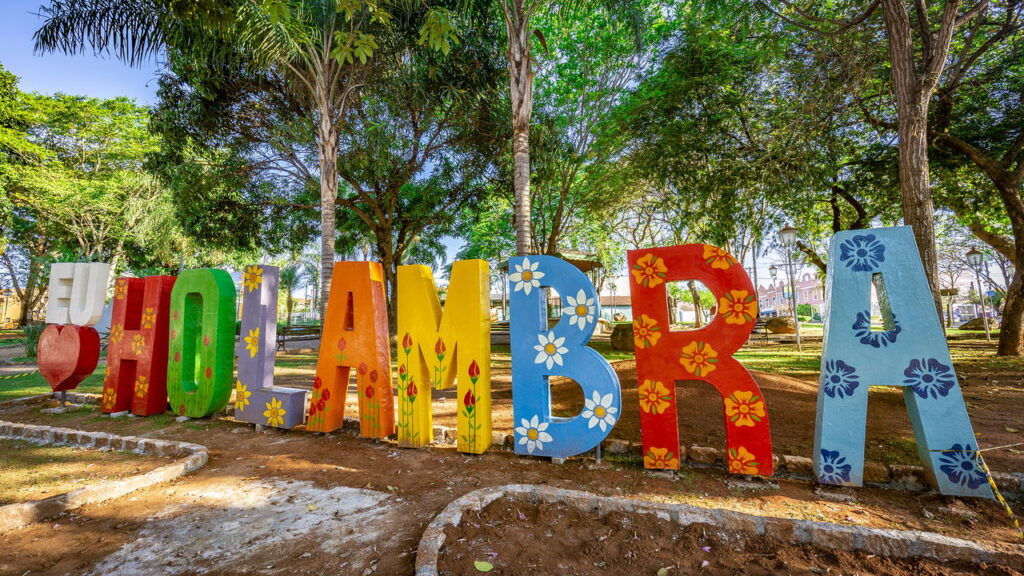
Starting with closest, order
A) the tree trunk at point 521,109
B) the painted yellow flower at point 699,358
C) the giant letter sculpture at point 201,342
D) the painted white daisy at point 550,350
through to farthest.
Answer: the painted yellow flower at point 699,358 → the painted white daisy at point 550,350 → the giant letter sculpture at point 201,342 → the tree trunk at point 521,109

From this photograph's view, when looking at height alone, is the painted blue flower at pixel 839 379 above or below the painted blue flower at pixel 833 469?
above

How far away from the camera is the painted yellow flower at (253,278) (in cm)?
521

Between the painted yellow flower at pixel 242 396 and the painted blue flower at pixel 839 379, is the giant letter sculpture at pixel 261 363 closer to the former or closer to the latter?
the painted yellow flower at pixel 242 396

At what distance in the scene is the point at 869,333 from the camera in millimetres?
3383

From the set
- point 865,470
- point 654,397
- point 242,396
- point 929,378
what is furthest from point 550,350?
point 242,396

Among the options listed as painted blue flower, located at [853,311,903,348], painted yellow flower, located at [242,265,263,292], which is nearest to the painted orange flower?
painted blue flower, located at [853,311,903,348]

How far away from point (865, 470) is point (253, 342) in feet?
20.8

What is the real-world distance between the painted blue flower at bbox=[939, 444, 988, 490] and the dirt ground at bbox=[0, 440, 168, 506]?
21.8 ft

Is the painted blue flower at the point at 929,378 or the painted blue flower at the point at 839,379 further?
the painted blue flower at the point at 839,379

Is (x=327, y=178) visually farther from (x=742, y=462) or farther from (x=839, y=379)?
(x=839, y=379)

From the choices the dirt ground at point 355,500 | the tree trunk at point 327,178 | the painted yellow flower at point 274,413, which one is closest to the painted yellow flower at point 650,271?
the dirt ground at point 355,500

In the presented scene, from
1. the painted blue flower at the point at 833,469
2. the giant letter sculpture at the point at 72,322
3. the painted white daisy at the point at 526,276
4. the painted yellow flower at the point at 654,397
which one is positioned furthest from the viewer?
the giant letter sculpture at the point at 72,322

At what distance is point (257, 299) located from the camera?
17.0ft

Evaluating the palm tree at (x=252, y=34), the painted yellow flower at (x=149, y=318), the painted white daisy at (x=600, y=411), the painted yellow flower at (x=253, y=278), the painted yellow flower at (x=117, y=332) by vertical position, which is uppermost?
the palm tree at (x=252, y=34)
